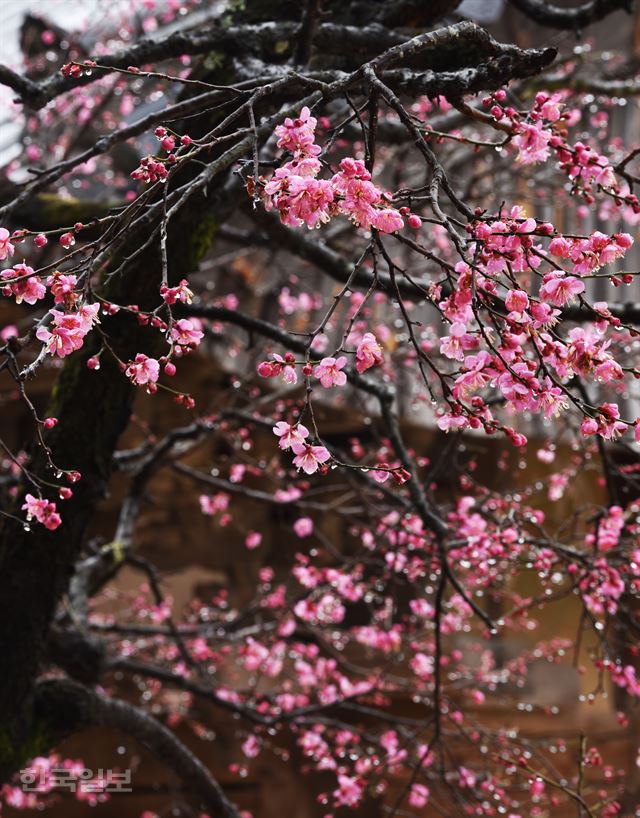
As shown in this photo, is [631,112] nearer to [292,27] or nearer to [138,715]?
[292,27]

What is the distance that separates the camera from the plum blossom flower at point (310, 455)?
1732mm

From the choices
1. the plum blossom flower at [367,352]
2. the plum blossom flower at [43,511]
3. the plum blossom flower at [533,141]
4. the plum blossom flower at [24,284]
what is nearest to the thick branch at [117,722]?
the plum blossom flower at [43,511]

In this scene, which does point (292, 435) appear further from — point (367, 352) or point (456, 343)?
point (456, 343)

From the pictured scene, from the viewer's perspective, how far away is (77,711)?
11.3 feet

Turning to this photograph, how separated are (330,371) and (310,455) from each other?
189 mm

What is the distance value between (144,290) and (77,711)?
1.86 meters

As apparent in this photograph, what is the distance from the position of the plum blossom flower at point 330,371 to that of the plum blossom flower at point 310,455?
0.14 meters

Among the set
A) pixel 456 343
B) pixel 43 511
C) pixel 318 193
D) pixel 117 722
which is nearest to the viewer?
pixel 318 193

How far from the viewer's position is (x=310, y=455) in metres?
1.74

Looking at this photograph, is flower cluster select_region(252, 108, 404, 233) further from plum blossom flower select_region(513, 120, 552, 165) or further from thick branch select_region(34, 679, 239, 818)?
thick branch select_region(34, 679, 239, 818)

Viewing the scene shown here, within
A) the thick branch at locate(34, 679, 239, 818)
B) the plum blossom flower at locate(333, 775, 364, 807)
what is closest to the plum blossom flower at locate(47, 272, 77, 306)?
the thick branch at locate(34, 679, 239, 818)

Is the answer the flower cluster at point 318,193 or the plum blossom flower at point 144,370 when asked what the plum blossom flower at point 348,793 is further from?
the flower cluster at point 318,193

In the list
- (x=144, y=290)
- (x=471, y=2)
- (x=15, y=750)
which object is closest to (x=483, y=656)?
(x=15, y=750)

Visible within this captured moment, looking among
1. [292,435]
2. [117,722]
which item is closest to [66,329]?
[292,435]
